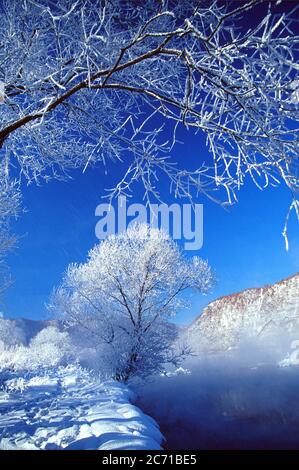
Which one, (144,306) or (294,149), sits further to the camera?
(144,306)

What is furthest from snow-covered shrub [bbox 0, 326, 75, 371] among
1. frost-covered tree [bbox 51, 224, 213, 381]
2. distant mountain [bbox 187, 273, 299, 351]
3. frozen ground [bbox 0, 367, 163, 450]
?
distant mountain [bbox 187, 273, 299, 351]

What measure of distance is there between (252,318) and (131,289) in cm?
6929

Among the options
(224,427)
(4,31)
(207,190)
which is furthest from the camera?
(224,427)

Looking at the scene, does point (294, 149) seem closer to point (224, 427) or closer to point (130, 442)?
point (130, 442)

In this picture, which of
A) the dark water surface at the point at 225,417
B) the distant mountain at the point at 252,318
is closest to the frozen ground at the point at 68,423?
the dark water surface at the point at 225,417

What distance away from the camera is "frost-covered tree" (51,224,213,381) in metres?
8.68

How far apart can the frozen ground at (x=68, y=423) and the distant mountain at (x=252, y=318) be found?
5640 centimetres

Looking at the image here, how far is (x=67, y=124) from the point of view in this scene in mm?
3896

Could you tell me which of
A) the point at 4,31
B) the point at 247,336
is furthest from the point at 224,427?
the point at 247,336

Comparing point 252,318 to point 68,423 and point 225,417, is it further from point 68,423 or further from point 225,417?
point 68,423

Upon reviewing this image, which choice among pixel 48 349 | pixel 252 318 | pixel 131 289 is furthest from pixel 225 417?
pixel 252 318

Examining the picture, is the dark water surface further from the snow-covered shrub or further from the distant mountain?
the distant mountain

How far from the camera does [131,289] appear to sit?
8.98 meters
